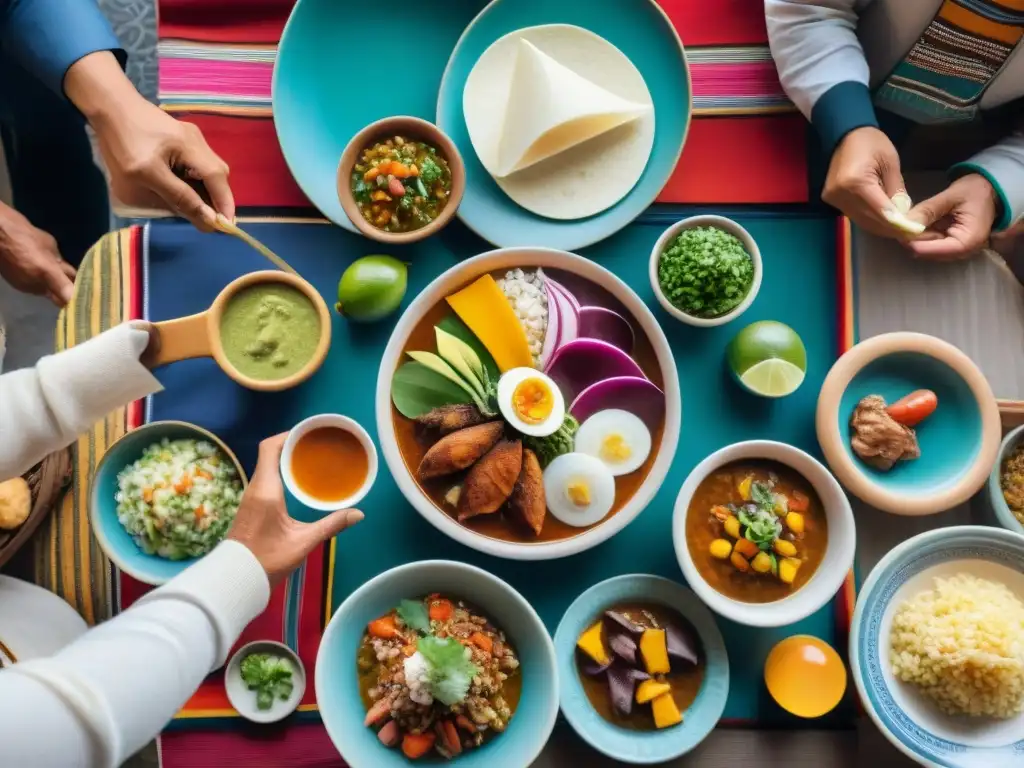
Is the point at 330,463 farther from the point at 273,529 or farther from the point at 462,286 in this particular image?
the point at 462,286

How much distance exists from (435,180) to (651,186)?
17.9 inches

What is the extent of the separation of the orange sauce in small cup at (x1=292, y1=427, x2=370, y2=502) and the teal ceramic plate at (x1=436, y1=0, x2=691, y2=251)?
1.70 feet

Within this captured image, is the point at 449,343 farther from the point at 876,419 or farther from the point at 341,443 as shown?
the point at 876,419

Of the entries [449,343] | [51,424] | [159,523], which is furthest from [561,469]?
[51,424]

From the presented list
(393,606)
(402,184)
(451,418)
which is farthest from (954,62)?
(393,606)

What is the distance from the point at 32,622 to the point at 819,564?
1.52m

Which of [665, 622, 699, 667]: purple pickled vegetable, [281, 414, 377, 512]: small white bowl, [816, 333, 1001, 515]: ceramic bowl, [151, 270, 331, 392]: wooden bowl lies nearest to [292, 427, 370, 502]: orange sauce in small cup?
[281, 414, 377, 512]: small white bowl

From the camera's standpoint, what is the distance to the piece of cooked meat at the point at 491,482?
1480 mm

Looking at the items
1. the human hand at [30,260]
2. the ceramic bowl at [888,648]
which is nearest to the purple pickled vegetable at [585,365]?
the ceramic bowl at [888,648]

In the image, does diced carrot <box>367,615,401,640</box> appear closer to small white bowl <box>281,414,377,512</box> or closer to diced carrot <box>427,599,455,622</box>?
diced carrot <box>427,599,455,622</box>

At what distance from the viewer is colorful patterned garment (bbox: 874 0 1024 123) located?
59.4 inches

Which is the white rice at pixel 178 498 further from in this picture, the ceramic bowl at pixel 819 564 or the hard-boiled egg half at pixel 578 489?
the ceramic bowl at pixel 819 564

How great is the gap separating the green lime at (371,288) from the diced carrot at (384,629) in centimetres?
61

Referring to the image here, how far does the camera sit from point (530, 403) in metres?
1.51
